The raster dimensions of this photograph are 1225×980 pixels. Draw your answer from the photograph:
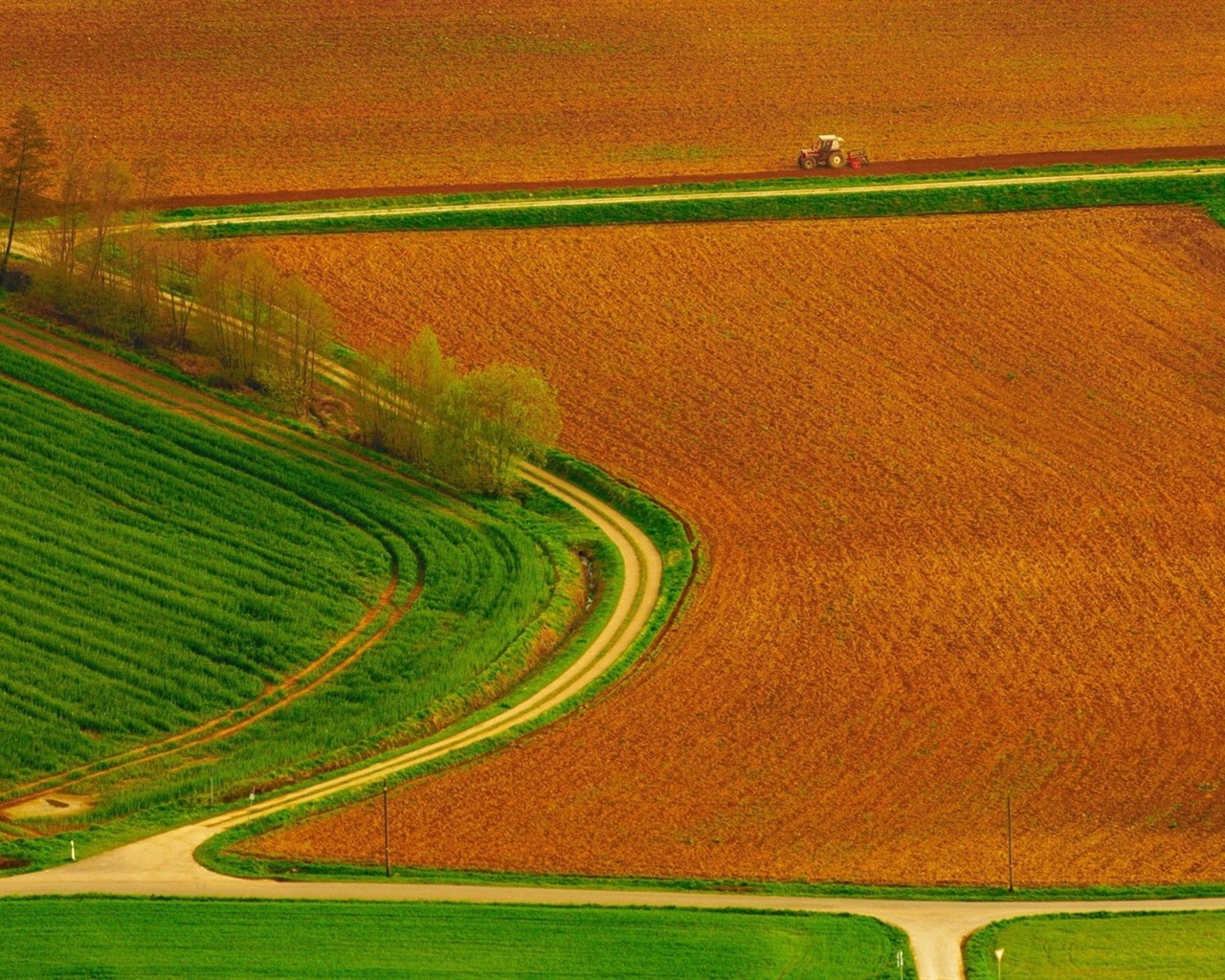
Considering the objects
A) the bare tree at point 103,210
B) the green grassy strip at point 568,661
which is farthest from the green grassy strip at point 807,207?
the green grassy strip at point 568,661

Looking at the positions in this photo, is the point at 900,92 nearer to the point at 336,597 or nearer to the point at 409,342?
the point at 409,342

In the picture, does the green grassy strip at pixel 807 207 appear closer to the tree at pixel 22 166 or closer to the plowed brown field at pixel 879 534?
the plowed brown field at pixel 879 534

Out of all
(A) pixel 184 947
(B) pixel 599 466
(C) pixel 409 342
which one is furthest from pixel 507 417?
(A) pixel 184 947

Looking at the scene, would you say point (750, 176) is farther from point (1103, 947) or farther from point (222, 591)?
point (1103, 947)

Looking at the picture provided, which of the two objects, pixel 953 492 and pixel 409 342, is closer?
pixel 953 492

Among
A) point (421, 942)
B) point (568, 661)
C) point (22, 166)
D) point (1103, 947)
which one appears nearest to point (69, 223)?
point (22, 166)

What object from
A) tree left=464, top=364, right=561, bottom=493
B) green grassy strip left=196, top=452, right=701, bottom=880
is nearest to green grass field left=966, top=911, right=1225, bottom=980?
green grassy strip left=196, top=452, right=701, bottom=880
